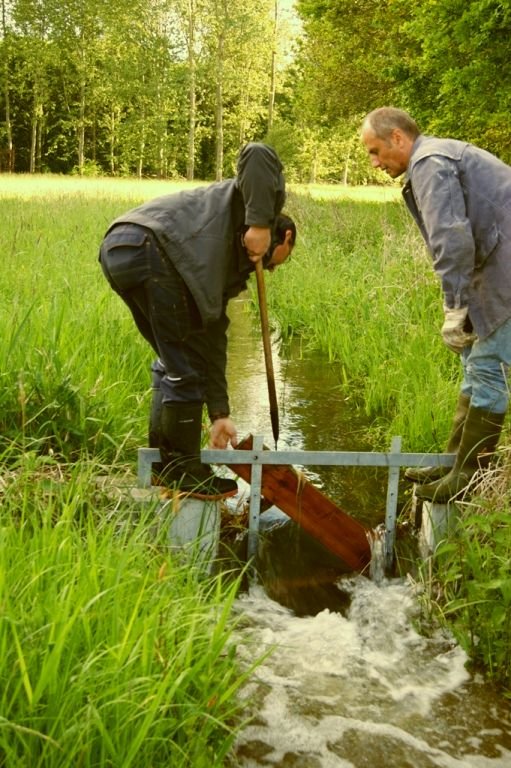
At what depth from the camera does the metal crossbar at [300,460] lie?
3.68 meters

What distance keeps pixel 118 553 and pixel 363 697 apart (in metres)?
1.14

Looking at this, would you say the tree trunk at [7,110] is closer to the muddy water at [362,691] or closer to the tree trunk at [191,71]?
the tree trunk at [191,71]

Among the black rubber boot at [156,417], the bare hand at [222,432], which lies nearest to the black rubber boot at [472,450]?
the bare hand at [222,432]

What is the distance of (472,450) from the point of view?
148 inches

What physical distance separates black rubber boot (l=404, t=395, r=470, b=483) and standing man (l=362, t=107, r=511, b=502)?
0.21m

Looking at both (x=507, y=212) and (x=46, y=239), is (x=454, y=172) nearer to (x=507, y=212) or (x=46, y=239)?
(x=507, y=212)

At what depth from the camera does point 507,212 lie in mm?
3695

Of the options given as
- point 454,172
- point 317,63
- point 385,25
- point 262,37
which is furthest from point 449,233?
point 262,37

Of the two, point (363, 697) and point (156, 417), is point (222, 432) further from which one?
point (363, 697)

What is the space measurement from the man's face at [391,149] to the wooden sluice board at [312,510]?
1.54 meters

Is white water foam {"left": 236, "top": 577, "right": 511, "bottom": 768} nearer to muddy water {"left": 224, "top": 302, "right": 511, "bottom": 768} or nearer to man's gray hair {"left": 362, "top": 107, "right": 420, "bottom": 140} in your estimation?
muddy water {"left": 224, "top": 302, "right": 511, "bottom": 768}

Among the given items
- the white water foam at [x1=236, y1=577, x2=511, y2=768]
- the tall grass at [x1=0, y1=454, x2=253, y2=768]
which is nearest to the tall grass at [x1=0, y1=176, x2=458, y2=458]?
the tall grass at [x1=0, y1=454, x2=253, y2=768]

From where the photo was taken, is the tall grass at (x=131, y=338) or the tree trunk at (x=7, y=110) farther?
the tree trunk at (x=7, y=110)

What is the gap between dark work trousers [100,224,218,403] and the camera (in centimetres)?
335
